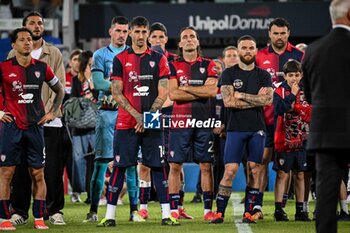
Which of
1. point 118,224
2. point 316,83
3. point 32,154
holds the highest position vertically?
point 316,83

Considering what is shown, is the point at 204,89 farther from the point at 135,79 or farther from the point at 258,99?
the point at 135,79

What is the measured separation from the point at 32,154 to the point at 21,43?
3.92 feet

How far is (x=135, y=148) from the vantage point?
465 inches

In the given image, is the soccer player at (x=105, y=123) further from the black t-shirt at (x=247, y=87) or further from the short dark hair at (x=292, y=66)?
the short dark hair at (x=292, y=66)

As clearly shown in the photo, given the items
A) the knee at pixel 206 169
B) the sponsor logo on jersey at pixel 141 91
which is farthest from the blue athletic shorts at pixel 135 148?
the knee at pixel 206 169

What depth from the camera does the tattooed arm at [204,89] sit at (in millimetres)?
12859

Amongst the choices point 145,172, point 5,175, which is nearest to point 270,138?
point 145,172

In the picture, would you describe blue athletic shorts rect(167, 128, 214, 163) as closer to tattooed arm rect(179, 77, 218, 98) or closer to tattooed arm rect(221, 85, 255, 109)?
tattooed arm rect(179, 77, 218, 98)

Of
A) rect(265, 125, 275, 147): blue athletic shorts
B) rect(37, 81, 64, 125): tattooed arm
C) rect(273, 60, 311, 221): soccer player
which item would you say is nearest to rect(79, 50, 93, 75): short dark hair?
rect(37, 81, 64, 125): tattooed arm

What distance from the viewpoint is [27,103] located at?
38.4ft

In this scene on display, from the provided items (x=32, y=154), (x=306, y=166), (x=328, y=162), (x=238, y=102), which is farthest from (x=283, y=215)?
(x=328, y=162)

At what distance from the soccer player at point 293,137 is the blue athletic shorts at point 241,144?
463 millimetres

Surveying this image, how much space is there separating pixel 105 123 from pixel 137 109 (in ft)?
3.58

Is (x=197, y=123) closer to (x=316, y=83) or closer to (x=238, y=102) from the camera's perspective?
(x=238, y=102)
